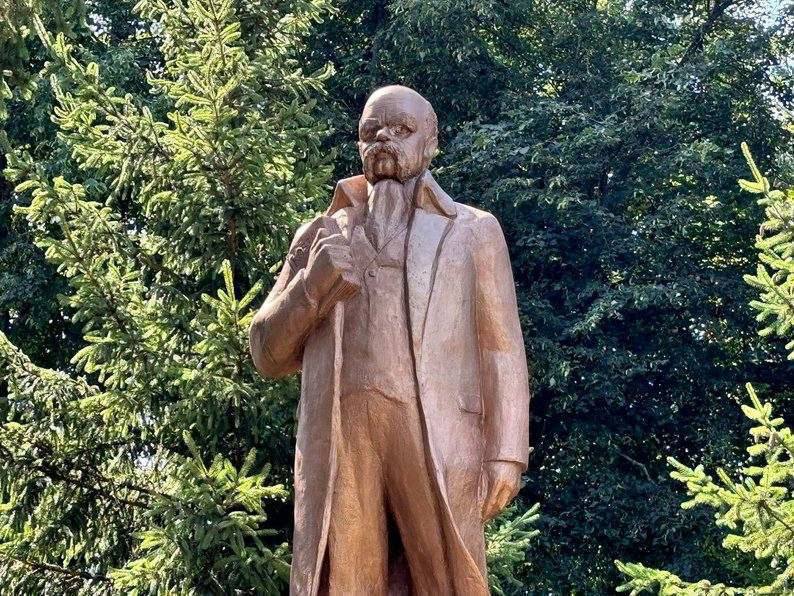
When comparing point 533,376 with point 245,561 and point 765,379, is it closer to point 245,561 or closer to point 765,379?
point 765,379

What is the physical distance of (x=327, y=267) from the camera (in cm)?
627

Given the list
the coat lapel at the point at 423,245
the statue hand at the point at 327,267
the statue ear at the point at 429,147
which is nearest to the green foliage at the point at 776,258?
the statue ear at the point at 429,147

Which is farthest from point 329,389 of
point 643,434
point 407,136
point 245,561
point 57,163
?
point 643,434

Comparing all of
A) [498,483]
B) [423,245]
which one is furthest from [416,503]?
[423,245]

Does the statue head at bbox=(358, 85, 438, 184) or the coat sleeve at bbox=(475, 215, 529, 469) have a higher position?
the statue head at bbox=(358, 85, 438, 184)

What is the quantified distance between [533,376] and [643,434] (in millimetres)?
1627

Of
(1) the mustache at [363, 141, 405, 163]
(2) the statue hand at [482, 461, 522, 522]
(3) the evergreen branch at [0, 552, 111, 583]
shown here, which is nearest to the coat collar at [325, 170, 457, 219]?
(1) the mustache at [363, 141, 405, 163]

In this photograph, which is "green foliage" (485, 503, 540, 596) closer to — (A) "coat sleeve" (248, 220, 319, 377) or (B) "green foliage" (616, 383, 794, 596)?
(B) "green foliage" (616, 383, 794, 596)

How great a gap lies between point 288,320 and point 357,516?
0.78 metres

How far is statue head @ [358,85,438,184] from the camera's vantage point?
6602 mm

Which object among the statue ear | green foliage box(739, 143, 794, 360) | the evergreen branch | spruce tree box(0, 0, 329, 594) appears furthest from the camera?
the evergreen branch

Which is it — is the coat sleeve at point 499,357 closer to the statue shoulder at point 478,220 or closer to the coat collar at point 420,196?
the statue shoulder at point 478,220

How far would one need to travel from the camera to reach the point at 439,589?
6.20m

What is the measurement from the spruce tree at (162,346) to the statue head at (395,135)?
4.11 m
